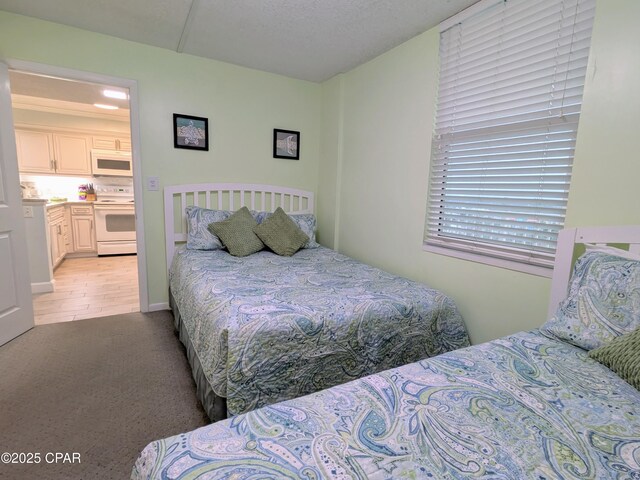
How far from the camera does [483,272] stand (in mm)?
1950

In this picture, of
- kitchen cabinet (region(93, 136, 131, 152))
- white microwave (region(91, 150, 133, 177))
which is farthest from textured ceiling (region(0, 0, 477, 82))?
kitchen cabinet (region(93, 136, 131, 152))

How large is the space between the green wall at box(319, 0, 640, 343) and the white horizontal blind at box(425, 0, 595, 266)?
13 centimetres

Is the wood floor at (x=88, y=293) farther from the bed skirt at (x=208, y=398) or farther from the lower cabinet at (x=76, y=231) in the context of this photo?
the bed skirt at (x=208, y=398)

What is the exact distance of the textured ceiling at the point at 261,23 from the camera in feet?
6.63

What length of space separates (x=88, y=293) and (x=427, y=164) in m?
3.74

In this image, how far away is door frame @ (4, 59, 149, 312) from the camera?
2.39m

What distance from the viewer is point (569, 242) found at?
1.43m

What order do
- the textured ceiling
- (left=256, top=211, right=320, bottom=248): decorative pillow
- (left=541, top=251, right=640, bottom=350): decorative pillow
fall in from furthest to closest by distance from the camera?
1. (left=256, top=211, right=320, bottom=248): decorative pillow
2. the textured ceiling
3. (left=541, top=251, right=640, bottom=350): decorative pillow

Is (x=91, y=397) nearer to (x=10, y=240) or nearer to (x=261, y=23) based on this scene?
(x=10, y=240)

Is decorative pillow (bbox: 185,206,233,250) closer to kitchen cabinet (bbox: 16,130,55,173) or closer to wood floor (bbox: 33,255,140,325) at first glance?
wood floor (bbox: 33,255,140,325)

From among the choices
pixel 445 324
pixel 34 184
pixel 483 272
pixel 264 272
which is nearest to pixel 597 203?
pixel 483 272

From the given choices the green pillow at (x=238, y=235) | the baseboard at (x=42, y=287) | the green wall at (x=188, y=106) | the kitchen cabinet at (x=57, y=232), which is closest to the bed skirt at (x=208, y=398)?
the green pillow at (x=238, y=235)

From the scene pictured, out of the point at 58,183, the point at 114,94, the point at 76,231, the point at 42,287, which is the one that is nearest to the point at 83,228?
the point at 76,231

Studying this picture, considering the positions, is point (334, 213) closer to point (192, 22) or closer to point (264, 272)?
point (264, 272)
